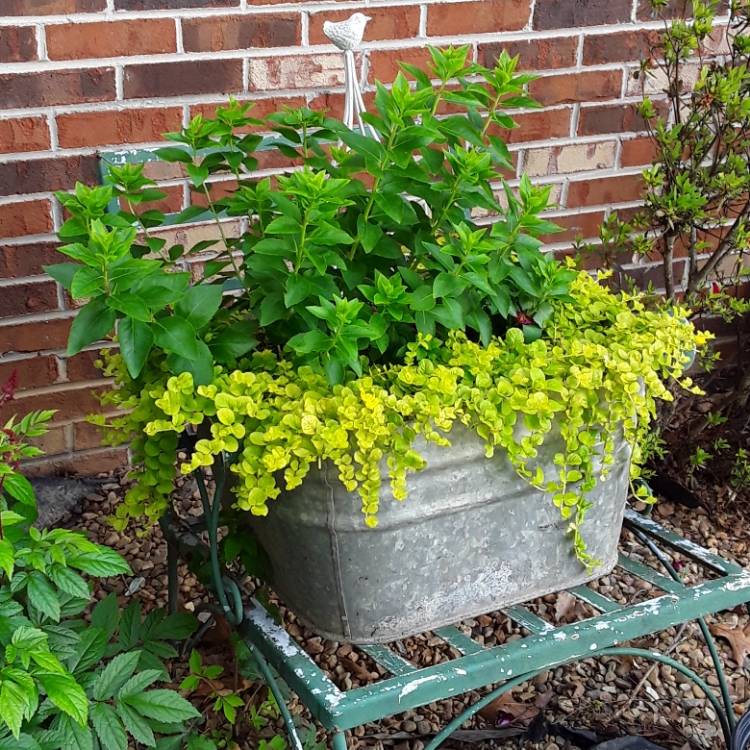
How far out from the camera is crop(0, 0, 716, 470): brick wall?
204 cm

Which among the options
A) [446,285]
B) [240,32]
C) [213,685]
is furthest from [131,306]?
[240,32]

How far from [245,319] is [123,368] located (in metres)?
0.20

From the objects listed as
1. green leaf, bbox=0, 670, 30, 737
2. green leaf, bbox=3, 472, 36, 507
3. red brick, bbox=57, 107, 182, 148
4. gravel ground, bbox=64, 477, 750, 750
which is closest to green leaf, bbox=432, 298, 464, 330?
green leaf, bbox=3, 472, 36, 507

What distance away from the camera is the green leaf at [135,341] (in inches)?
50.1

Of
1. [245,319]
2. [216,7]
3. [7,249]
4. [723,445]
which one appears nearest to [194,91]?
[216,7]

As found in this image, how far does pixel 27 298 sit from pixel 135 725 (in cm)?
111

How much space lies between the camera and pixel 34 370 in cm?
227

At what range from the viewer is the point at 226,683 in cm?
204

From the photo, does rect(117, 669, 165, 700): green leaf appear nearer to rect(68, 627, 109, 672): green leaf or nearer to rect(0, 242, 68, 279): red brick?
rect(68, 627, 109, 672): green leaf

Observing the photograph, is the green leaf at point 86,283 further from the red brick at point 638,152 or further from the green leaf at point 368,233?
the red brick at point 638,152

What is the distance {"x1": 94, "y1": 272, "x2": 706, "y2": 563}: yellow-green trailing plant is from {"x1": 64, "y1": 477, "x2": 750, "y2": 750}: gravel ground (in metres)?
0.62

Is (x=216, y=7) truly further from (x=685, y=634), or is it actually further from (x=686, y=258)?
(x=685, y=634)

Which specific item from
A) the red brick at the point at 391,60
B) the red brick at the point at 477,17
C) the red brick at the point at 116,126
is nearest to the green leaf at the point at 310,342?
the red brick at the point at 116,126

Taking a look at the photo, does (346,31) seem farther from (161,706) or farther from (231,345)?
(161,706)
